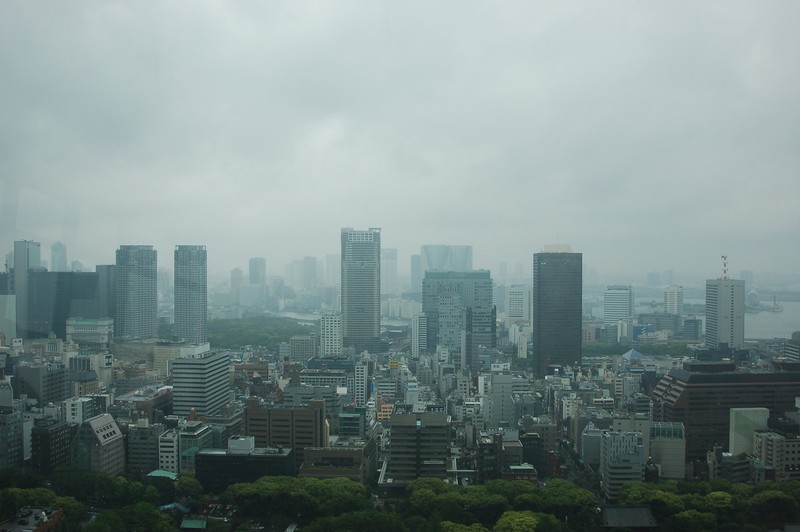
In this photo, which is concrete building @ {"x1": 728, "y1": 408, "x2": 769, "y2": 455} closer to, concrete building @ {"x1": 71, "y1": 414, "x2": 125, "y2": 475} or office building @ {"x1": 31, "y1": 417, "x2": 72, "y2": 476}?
concrete building @ {"x1": 71, "y1": 414, "x2": 125, "y2": 475}

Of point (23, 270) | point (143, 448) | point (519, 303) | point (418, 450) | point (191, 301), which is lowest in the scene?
point (143, 448)

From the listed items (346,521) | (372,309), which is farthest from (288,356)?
(346,521)

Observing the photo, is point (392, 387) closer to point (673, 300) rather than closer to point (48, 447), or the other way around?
point (48, 447)

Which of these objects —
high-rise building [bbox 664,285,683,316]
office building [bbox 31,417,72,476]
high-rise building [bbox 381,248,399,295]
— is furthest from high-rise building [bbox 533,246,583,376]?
office building [bbox 31,417,72,476]

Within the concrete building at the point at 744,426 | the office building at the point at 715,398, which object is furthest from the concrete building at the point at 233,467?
the concrete building at the point at 744,426

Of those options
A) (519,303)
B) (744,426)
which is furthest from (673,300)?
(744,426)

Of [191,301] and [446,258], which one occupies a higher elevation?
[446,258]
